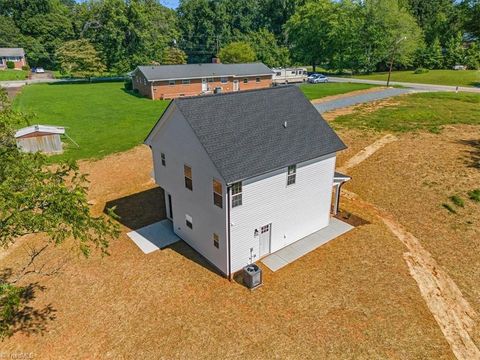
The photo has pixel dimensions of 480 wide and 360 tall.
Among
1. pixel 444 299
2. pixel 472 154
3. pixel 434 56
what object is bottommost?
pixel 444 299

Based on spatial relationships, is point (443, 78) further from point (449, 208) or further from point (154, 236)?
point (154, 236)

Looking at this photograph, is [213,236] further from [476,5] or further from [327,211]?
[476,5]

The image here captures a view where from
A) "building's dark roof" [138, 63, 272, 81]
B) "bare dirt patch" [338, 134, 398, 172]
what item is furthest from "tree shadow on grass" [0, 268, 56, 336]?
"building's dark roof" [138, 63, 272, 81]

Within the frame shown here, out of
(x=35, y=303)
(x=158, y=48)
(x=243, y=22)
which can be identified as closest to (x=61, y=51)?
(x=158, y=48)

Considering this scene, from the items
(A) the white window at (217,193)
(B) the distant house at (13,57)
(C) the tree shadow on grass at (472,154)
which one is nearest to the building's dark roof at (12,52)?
(B) the distant house at (13,57)

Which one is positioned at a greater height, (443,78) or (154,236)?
(443,78)

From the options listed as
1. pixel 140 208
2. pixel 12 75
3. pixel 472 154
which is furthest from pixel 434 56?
pixel 12 75

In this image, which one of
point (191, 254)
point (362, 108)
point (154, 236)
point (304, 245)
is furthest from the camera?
point (362, 108)
